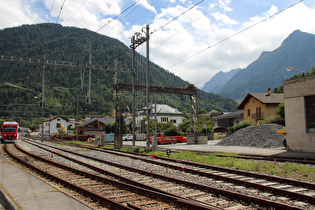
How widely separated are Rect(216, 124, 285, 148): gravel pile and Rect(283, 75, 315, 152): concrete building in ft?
15.0

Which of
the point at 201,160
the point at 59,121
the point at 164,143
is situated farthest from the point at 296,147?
the point at 59,121

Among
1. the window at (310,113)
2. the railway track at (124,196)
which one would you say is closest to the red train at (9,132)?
the railway track at (124,196)

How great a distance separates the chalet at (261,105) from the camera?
49.8 m

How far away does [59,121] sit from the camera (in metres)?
113

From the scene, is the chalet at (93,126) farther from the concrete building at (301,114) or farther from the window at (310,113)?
the window at (310,113)

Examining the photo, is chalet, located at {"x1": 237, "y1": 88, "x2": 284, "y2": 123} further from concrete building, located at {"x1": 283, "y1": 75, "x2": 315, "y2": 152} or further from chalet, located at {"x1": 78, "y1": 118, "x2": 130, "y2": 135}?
chalet, located at {"x1": 78, "y1": 118, "x2": 130, "y2": 135}

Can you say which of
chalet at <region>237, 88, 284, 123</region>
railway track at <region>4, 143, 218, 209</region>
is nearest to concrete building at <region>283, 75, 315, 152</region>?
railway track at <region>4, 143, 218, 209</region>

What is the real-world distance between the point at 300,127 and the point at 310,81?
12.5ft

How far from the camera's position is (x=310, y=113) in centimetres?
2053

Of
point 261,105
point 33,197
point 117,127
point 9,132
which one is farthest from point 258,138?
point 9,132

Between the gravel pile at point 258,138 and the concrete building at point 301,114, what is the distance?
458 cm

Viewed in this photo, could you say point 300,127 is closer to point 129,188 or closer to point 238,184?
point 238,184

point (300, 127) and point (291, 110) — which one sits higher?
point (291, 110)

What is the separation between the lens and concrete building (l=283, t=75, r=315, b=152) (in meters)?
20.4
